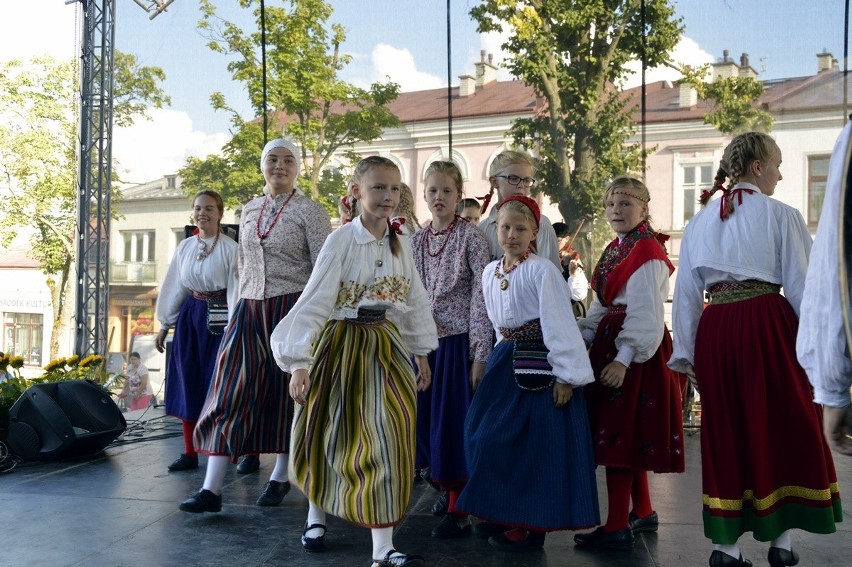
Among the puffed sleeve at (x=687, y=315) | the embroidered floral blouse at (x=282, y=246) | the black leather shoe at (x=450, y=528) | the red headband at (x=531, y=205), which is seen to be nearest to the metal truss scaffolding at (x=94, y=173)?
the embroidered floral blouse at (x=282, y=246)

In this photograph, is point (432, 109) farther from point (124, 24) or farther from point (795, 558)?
point (795, 558)

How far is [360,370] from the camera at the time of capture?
2.82 m

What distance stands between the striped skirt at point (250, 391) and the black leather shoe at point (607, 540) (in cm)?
131

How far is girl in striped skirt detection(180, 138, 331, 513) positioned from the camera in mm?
3547

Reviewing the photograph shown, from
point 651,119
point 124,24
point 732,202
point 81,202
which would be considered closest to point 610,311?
point 732,202

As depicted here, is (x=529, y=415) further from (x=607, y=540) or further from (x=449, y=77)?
(x=449, y=77)

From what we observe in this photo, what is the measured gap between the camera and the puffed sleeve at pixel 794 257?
2621mm

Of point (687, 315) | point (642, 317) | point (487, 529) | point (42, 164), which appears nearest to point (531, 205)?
point (642, 317)

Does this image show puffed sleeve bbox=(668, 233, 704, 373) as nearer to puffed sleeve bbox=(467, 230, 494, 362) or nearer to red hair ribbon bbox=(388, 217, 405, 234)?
puffed sleeve bbox=(467, 230, 494, 362)

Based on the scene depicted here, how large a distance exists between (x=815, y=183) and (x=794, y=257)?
4159 mm

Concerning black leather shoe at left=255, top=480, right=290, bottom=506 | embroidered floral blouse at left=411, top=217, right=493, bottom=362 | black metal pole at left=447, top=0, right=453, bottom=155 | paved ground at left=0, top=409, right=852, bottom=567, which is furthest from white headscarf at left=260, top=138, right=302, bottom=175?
black metal pole at left=447, top=0, right=453, bottom=155

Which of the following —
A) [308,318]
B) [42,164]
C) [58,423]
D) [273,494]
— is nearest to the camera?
[308,318]

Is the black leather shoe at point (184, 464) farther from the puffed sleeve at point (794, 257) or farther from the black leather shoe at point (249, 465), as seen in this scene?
the puffed sleeve at point (794, 257)

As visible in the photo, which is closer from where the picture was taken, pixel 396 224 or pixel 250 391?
pixel 396 224
